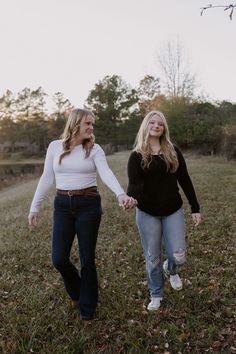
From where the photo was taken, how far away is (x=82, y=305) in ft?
14.3

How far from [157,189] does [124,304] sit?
1.56 metres

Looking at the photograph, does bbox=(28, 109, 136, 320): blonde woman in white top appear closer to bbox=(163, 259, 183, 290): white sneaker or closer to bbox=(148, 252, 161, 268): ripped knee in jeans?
bbox=(148, 252, 161, 268): ripped knee in jeans

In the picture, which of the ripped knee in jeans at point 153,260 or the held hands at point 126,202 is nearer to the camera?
the held hands at point 126,202

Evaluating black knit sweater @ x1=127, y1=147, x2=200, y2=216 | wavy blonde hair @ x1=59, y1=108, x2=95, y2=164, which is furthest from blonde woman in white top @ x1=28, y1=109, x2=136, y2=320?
black knit sweater @ x1=127, y1=147, x2=200, y2=216

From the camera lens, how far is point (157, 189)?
168 inches

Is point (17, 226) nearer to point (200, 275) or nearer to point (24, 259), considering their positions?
point (24, 259)

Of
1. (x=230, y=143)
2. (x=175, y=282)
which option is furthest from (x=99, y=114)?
(x=175, y=282)

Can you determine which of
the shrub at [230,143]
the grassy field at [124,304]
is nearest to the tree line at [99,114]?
the shrub at [230,143]

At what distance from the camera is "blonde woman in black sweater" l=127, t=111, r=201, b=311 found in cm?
424

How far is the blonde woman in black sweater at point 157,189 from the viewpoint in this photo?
4.24 m

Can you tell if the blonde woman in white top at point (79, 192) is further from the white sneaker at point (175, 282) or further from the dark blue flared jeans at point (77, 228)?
the white sneaker at point (175, 282)

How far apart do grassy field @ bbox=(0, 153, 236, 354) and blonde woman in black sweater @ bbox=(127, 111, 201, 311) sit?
65cm

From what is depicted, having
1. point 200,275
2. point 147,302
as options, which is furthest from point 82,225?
point 200,275

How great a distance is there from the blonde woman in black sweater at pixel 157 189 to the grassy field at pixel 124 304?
654 millimetres
